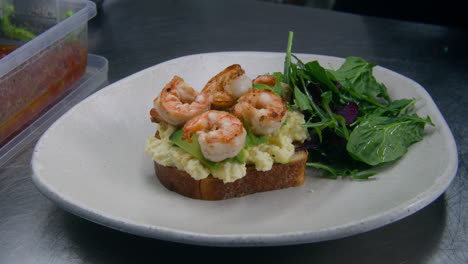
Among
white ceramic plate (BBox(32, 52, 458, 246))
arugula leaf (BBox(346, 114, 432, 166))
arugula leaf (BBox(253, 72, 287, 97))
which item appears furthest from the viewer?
arugula leaf (BBox(253, 72, 287, 97))

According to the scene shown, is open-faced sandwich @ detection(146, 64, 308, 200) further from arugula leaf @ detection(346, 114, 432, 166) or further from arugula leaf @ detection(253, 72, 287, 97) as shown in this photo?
arugula leaf @ detection(346, 114, 432, 166)

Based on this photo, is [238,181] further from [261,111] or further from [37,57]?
[37,57]

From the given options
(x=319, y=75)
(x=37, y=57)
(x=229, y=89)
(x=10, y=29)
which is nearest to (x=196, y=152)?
(x=229, y=89)

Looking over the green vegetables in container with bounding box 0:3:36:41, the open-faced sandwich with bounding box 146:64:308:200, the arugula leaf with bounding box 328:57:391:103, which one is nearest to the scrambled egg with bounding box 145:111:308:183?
the open-faced sandwich with bounding box 146:64:308:200

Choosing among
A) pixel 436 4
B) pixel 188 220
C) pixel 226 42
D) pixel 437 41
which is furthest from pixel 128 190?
pixel 436 4

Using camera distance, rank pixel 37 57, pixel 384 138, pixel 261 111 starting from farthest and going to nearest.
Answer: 1. pixel 37 57
2. pixel 384 138
3. pixel 261 111

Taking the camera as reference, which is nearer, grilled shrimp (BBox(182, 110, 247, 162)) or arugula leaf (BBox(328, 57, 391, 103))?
grilled shrimp (BBox(182, 110, 247, 162))

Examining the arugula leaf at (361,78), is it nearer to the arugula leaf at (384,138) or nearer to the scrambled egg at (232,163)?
the arugula leaf at (384,138)
